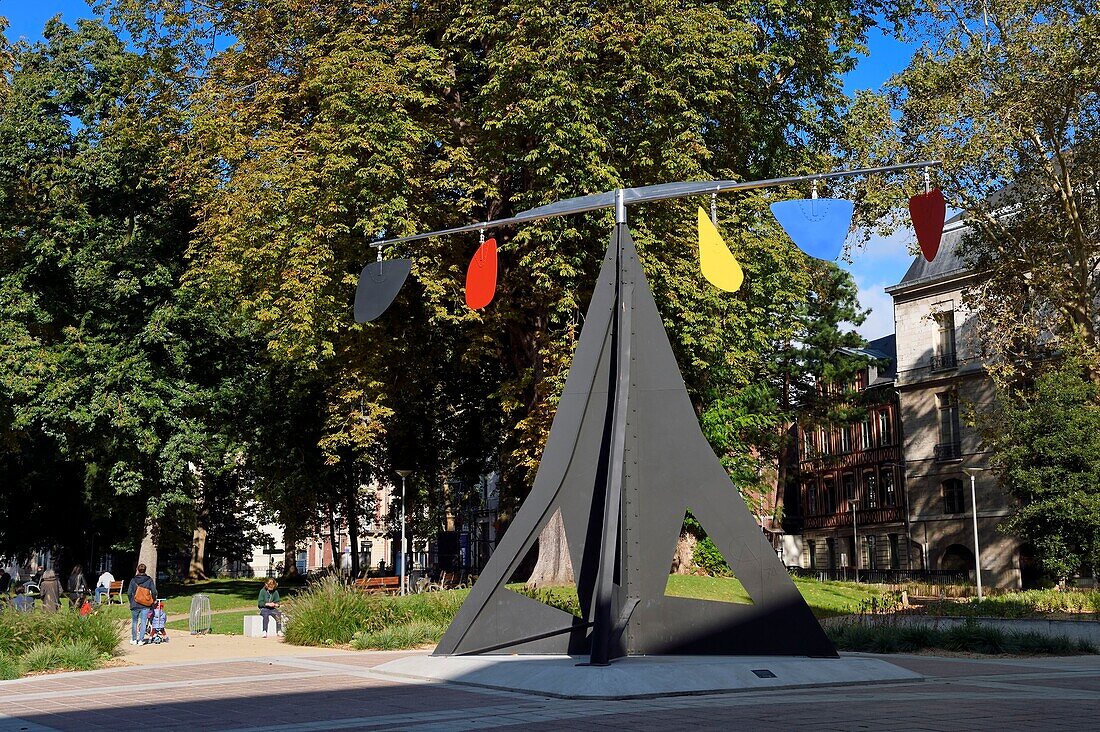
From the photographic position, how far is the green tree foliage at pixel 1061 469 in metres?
32.7

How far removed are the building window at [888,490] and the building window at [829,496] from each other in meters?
5.62

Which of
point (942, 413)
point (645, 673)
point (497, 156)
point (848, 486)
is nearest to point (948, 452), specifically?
point (942, 413)

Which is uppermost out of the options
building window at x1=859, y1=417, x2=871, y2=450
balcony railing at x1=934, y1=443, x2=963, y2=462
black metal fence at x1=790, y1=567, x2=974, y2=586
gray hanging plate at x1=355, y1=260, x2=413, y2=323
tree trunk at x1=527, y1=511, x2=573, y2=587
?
building window at x1=859, y1=417, x2=871, y2=450

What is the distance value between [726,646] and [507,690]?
3.10 m

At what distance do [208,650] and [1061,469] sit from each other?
25187mm

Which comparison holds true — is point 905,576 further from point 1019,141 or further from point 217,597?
point 217,597

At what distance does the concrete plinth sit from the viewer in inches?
454

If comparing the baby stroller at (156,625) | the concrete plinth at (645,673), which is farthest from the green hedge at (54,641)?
the concrete plinth at (645,673)

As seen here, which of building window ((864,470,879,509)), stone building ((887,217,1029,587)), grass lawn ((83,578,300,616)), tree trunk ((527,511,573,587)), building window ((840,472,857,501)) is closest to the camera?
tree trunk ((527,511,573,587))

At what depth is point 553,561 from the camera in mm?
26938

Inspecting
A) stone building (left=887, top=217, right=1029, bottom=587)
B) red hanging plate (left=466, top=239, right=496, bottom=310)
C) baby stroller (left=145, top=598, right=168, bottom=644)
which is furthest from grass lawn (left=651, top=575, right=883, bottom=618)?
stone building (left=887, top=217, right=1029, bottom=587)

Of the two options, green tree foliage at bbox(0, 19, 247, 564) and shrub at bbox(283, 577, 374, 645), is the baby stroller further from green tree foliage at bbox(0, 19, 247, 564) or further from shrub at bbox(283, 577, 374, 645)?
green tree foliage at bbox(0, 19, 247, 564)

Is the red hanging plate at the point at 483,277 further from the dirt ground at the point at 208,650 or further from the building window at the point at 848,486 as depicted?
the building window at the point at 848,486

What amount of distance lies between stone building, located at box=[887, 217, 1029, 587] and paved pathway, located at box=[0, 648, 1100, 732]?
127 feet
